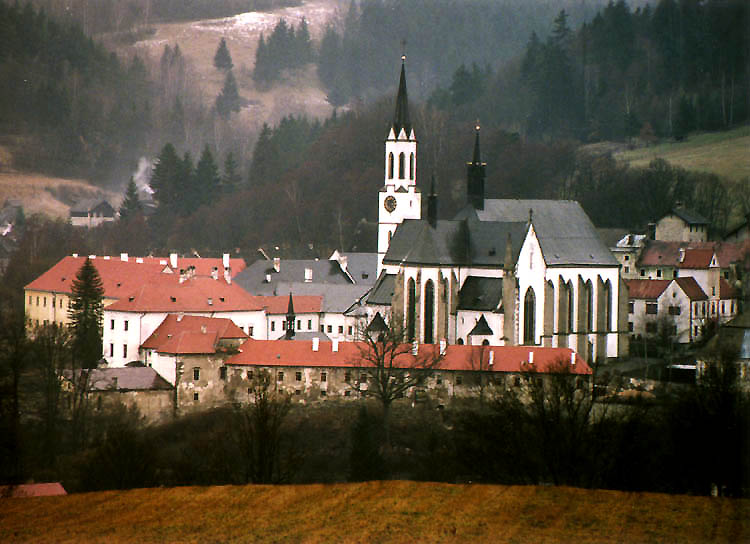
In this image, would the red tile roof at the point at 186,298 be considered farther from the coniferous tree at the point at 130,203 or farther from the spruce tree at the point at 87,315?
the coniferous tree at the point at 130,203

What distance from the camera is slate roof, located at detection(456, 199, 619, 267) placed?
54.4 meters

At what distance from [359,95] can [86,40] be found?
149ft

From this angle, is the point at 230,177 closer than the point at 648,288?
No

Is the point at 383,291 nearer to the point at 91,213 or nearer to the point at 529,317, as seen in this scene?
the point at 529,317

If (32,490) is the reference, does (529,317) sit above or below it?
above

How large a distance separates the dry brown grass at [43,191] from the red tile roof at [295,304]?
1004 cm

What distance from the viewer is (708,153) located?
7744 cm

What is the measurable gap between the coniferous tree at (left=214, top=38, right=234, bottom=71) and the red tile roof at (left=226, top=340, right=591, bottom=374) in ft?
106

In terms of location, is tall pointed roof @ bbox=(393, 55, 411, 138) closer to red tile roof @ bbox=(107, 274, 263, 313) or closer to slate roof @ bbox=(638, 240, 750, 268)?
red tile roof @ bbox=(107, 274, 263, 313)

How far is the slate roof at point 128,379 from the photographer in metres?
46.0

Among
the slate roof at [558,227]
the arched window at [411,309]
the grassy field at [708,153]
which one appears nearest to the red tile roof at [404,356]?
the arched window at [411,309]

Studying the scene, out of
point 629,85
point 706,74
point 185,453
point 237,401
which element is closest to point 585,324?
point 237,401

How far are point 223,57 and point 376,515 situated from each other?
63749mm

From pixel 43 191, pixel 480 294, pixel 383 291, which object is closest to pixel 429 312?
pixel 480 294
